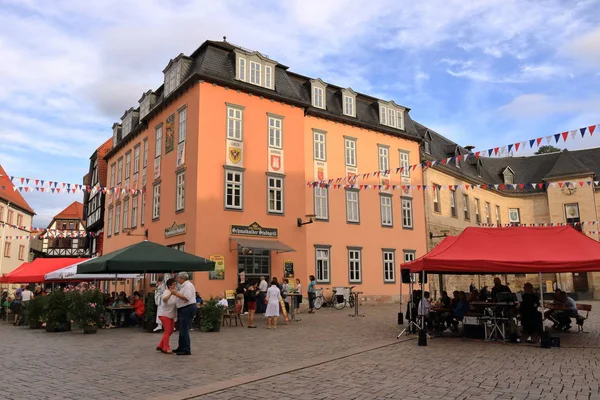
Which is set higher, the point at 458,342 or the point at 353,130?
the point at 353,130

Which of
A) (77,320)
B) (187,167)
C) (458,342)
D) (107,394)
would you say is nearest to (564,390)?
(458,342)

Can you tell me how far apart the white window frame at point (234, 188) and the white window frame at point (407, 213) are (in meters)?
11.8

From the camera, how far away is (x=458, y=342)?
12.1 metres

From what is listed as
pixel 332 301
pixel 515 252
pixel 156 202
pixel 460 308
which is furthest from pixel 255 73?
pixel 515 252

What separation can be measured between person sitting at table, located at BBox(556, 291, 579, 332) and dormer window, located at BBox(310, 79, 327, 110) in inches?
643

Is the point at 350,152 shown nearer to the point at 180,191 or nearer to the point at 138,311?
the point at 180,191

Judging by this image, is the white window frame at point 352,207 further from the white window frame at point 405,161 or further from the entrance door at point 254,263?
the entrance door at point 254,263

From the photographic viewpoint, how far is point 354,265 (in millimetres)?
26891

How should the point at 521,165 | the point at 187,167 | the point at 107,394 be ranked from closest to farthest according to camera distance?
the point at 107,394
the point at 187,167
the point at 521,165

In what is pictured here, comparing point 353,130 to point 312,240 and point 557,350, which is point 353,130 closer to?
point 312,240

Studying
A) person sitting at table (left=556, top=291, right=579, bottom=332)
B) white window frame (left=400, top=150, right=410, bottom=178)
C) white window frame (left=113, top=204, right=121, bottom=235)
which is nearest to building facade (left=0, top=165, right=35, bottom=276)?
white window frame (left=113, top=204, right=121, bottom=235)

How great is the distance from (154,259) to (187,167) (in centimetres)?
844

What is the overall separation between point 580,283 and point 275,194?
93.6 feet

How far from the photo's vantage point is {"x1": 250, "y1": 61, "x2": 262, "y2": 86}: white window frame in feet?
76.6
